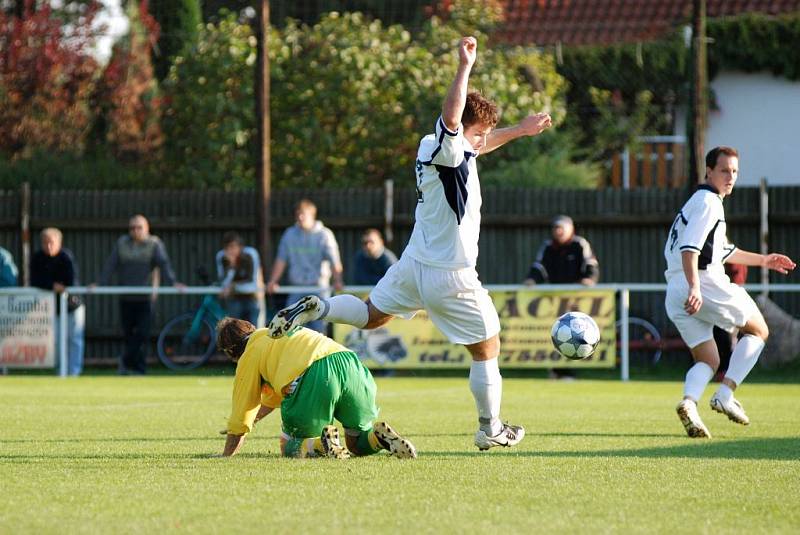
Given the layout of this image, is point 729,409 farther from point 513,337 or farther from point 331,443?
point 513,337

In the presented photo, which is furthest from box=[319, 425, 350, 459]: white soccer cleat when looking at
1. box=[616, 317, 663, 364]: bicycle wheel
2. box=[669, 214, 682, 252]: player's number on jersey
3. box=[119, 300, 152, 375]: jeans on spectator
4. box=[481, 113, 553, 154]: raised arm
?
box=[616, 317, 663, 364]: bicycle wheel

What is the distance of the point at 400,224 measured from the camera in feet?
67.4

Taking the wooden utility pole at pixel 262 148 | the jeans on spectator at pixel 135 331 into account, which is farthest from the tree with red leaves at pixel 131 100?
the jeans on spectator at pixel 135 331

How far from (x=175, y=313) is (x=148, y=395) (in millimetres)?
6451

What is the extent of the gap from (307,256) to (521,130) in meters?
9.78

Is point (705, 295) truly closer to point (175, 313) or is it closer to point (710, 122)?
point (175, 313)

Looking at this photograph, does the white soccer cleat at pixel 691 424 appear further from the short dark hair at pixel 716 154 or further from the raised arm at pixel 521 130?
the raised arm at pixel 521 130

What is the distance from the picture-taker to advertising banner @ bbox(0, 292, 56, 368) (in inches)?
702

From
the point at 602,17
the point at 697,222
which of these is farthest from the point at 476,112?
the point at 602,17

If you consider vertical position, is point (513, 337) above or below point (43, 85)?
below

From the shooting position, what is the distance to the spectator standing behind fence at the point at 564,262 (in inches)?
681

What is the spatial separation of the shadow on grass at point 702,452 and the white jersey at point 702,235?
1375mm

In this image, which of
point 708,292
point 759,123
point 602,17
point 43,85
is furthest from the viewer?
point 43,85

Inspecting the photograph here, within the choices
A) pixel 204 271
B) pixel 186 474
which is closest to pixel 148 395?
pixel 204 271
